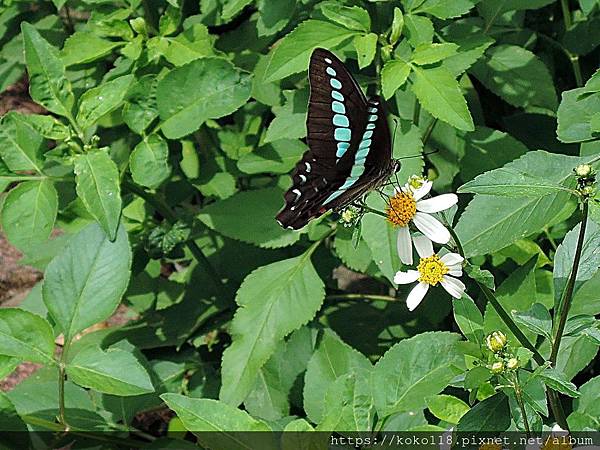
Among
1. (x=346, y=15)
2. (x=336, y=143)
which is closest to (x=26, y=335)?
(x=336, y=143)

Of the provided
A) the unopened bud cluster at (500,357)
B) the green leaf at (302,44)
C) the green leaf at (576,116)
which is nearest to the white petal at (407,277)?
the unopened bud cluster at (500,357)

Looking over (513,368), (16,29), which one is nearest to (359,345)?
(513,368)

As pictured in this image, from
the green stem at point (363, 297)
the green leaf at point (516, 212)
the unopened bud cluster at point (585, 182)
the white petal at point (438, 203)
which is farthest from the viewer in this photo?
the green stem at point (363, 297)

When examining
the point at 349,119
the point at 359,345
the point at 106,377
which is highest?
the point at 349,119

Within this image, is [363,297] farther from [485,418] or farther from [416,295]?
[485,418]

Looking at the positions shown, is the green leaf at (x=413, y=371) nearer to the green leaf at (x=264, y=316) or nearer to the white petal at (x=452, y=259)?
the white petal at (x=452, y=259)

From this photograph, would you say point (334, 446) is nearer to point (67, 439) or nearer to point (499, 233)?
point (499, 233)

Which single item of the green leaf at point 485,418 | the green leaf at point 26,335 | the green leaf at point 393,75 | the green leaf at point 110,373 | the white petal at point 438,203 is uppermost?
the green leaf at point 393,75
